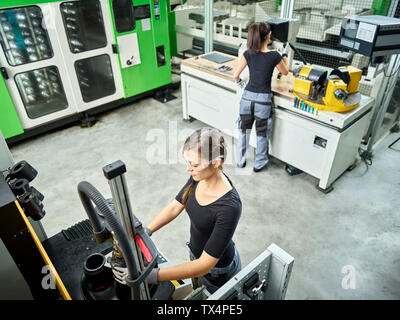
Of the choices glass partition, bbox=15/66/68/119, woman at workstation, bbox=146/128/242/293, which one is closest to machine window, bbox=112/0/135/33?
glass partition, bbox=15/66/68/119

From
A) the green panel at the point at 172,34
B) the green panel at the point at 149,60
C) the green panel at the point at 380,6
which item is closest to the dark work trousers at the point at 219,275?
the green panel at the point at 149,60

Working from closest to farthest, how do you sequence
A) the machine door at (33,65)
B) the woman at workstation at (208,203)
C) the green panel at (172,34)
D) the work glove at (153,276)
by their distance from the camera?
1. the work glove at (153,276)
2. the woman at workstation at (208,203)
3. the machine door at (33,65)
4. the green panel at (172,34)

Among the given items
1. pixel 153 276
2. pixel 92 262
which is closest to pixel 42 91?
pixel 92 262

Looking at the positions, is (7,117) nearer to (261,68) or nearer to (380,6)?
(261,68)

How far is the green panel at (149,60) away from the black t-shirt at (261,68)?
2.19 meters

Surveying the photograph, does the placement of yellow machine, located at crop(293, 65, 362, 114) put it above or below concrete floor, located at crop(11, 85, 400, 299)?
above

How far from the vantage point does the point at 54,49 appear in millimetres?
3910

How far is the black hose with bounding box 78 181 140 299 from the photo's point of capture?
86cm

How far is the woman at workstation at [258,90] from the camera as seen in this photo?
287cm

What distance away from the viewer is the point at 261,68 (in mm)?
2973

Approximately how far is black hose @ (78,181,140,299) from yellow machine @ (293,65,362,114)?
2.53 meters

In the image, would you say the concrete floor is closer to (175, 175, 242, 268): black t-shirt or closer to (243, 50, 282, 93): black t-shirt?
(243, 50, 282, 93): black t-shirt

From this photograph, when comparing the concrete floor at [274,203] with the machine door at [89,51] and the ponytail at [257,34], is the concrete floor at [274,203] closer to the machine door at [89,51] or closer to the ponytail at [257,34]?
the machine door at [89,51]

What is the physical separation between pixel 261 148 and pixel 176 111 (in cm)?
193
